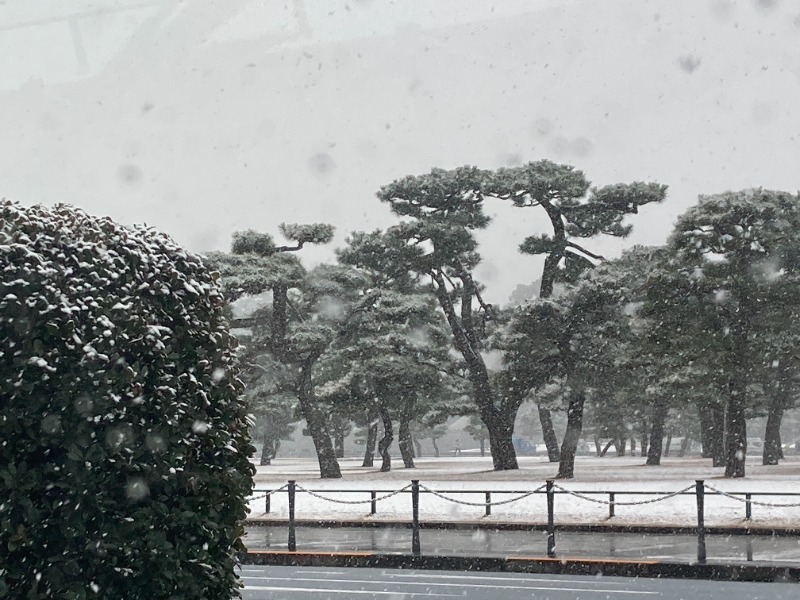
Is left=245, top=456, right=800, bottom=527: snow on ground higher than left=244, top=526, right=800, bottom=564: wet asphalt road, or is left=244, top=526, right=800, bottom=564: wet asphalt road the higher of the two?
left=244, top=526, right=800, bottom=564: wet asphalt road

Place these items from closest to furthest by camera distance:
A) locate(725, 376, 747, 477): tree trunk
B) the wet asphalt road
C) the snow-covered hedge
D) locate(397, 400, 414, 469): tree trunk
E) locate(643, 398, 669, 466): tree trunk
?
the snow-covered hedge < the wet asphalt road < locate(725, 376, 747, 477): tree trunk < locate(397, 400, 414, 469): tree trunk < locate(643, 398, 669, 466): tree trunk

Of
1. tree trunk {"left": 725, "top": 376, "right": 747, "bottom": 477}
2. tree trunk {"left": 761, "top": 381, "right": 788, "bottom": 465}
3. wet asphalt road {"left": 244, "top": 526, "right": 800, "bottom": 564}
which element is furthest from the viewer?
tree trunk {"left": 761, "top": 381, "right": 788, "bottom": 465}

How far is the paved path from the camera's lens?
483 inches

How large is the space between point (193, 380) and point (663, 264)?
114ft

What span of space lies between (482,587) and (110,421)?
8.45 m

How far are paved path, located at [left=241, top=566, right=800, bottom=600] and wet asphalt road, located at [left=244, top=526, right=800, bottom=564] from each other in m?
1.23

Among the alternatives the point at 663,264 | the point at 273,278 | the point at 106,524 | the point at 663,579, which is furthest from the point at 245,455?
the point at 273,278

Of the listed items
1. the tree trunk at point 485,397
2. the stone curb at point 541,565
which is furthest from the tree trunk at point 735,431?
the stone curb at point 541,565

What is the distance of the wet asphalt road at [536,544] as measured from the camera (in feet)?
50.5

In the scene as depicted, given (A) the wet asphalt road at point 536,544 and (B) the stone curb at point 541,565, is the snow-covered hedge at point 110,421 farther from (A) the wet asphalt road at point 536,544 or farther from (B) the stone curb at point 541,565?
(A) the wet asphalt road at point 536,544

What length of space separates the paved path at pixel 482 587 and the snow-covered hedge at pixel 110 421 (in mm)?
6534

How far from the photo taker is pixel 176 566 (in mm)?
5828

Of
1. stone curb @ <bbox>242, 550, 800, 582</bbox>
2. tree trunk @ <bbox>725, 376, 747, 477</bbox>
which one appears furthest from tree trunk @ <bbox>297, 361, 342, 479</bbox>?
stone curb @ <bbox>242, 550, 800, 582</bbox>

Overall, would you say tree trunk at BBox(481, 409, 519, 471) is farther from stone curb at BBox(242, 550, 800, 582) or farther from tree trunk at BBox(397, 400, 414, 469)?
stone curb at BBox(242, 550, 800, 582)
